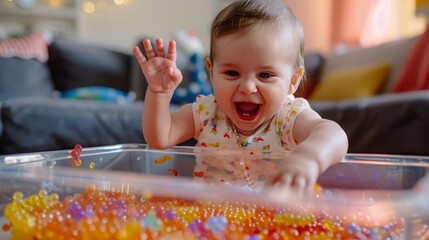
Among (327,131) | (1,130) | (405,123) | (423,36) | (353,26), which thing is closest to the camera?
(327,131)

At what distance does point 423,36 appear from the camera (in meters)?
1.74

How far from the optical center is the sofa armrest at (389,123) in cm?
117

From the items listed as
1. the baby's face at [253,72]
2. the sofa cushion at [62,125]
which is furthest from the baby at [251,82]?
the sofa cushion at [62,125]

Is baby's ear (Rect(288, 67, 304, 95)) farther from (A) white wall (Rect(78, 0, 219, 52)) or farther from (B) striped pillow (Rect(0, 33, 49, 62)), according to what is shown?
(A) white wall (Rect(78, 0, 219, 52))

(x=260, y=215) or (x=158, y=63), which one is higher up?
(x=158, y=63)

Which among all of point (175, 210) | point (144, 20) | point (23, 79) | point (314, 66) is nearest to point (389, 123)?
point (175, 210)

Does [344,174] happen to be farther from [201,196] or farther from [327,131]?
[201,196]

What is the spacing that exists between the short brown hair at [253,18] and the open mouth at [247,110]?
3.4 inches

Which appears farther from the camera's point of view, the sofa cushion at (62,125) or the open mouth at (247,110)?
the sofa cushion at (62,125)

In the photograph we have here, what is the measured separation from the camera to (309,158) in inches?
19.5

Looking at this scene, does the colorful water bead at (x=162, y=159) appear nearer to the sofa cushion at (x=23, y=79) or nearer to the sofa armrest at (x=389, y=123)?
the sofa armrest at (x=389, y=123)

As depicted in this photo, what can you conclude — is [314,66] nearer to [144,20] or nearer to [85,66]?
[85,66]

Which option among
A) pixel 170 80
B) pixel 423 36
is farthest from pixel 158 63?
pixel 423 36

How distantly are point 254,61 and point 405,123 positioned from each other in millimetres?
694
